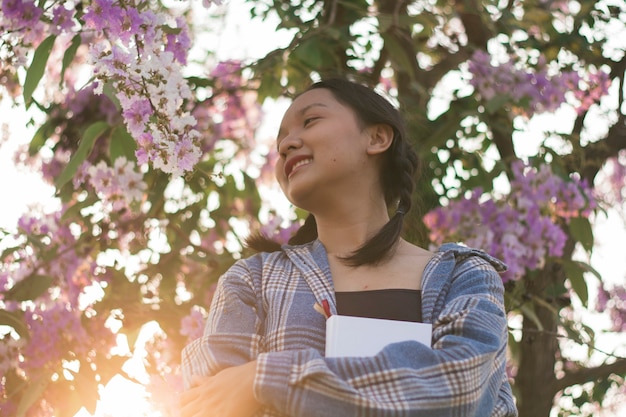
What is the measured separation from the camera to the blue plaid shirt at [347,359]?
113cm

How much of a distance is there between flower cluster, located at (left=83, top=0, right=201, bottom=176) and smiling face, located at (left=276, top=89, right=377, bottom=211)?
0.67ft

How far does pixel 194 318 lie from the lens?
2498 mm

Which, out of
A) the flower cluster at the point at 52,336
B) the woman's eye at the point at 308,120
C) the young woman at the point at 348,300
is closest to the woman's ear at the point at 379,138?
the young woman at the point at 348,300

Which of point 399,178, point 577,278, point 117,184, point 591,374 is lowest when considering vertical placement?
point 591,374

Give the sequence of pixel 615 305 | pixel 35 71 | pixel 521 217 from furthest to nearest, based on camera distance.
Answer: pixel 615 305 < pixel 521 217 < pixel 35 71

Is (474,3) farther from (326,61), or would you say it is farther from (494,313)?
(494,313)

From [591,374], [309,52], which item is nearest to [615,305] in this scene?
[591,374]

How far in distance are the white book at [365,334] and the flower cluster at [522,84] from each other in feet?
6.11

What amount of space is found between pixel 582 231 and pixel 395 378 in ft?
6.51

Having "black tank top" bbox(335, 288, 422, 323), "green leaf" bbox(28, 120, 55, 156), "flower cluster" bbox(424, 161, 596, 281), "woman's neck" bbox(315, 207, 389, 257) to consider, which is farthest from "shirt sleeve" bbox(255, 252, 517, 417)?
"green leaf" bbox(28, 120, 55, 156)

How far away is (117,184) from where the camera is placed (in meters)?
2.58

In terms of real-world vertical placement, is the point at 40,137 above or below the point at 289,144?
above

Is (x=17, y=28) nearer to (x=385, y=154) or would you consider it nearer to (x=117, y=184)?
(x=117, y=184)

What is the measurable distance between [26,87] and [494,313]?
3.75 ft
